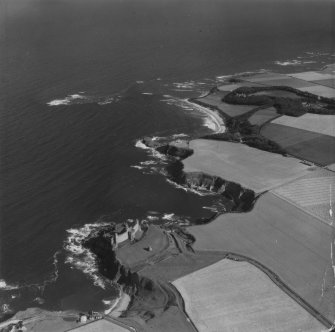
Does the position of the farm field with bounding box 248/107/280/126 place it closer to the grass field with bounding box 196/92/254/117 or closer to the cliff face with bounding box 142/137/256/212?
the grass field with bounding box 196/92/254/117

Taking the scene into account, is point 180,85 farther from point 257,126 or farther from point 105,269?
point 105,269

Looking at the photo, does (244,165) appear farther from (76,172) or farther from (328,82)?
(328,82)

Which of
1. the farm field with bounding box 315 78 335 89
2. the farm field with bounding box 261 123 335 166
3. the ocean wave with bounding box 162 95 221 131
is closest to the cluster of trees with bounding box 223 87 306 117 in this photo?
the ocean wave with bounding box 162 95 221 131

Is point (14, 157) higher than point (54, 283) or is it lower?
higher

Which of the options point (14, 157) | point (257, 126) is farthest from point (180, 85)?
point (14, 157)

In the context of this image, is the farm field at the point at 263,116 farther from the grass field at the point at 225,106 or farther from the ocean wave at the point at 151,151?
the ocean wave at the point at 151,151
